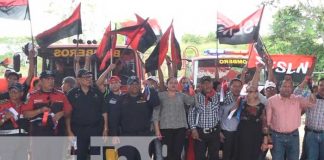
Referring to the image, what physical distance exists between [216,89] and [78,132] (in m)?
2.48

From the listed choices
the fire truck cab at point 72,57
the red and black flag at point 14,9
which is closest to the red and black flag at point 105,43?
the fire truck cab at point 72,57

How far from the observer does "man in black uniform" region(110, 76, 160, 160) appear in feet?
21.7

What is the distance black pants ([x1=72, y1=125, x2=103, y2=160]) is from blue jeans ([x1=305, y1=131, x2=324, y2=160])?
120 inches

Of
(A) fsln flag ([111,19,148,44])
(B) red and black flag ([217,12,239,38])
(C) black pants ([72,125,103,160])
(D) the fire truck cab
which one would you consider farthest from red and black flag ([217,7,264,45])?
(C) black pants ([72,125,103,160])

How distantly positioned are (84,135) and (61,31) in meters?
2.17

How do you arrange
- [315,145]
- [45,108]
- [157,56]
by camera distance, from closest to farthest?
[45,108]
[315,145]
[157,56]

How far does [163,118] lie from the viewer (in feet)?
22.6

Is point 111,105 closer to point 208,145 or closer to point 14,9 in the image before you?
point 208,145

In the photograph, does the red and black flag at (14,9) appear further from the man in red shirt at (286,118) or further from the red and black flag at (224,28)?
the man in red shirt at (286,118)

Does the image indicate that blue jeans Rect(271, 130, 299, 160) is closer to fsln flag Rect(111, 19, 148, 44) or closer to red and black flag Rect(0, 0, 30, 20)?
fsln flag Rect(111, 19, 148, 44)

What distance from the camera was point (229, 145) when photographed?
7.04 m

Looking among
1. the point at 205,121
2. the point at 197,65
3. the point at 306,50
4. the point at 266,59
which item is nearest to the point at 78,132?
the point at 205,121

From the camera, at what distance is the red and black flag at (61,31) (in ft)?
25.4

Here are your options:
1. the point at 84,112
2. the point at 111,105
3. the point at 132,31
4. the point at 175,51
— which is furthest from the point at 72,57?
the point at 84,112
